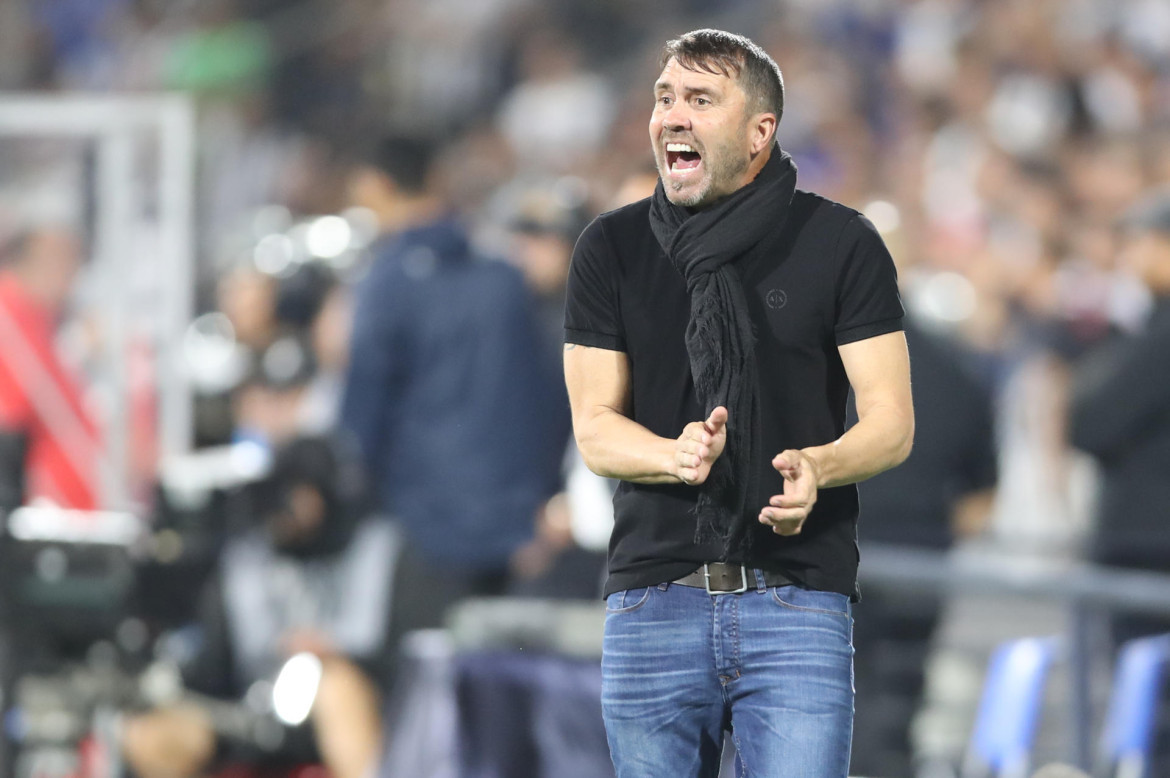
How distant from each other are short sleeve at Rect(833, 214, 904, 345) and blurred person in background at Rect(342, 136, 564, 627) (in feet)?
13.0

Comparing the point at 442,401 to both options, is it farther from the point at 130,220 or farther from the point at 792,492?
the point at 792,492

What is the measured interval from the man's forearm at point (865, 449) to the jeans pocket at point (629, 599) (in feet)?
1.10

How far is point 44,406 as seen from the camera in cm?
752

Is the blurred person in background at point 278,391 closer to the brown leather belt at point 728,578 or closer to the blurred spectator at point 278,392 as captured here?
the blurred spectator at point 278,392

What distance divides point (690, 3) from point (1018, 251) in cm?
579

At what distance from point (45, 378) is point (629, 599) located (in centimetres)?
490

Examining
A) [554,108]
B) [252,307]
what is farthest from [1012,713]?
[554,108]

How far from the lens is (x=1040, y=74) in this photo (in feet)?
35.1

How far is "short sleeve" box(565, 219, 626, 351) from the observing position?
10.1ft

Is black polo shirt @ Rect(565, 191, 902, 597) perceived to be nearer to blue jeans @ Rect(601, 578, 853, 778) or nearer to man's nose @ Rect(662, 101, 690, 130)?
blue jeans @ Rect(601, 578, 853, 778)

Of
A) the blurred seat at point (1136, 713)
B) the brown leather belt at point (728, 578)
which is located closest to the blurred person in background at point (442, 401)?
the blurred seat at point (1136, 713)

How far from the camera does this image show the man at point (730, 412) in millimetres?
2945

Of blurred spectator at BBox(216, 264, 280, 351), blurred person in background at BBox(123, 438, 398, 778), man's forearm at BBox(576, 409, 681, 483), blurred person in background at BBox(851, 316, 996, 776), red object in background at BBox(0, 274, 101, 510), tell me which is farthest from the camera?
blurred spectator at BBox(216, 264, 280, 351)

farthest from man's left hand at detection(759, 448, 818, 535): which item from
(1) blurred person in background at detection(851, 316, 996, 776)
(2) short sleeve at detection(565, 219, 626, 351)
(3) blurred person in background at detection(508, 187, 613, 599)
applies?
(3) blurred person in background at detection(508, 187, 613, 599)
